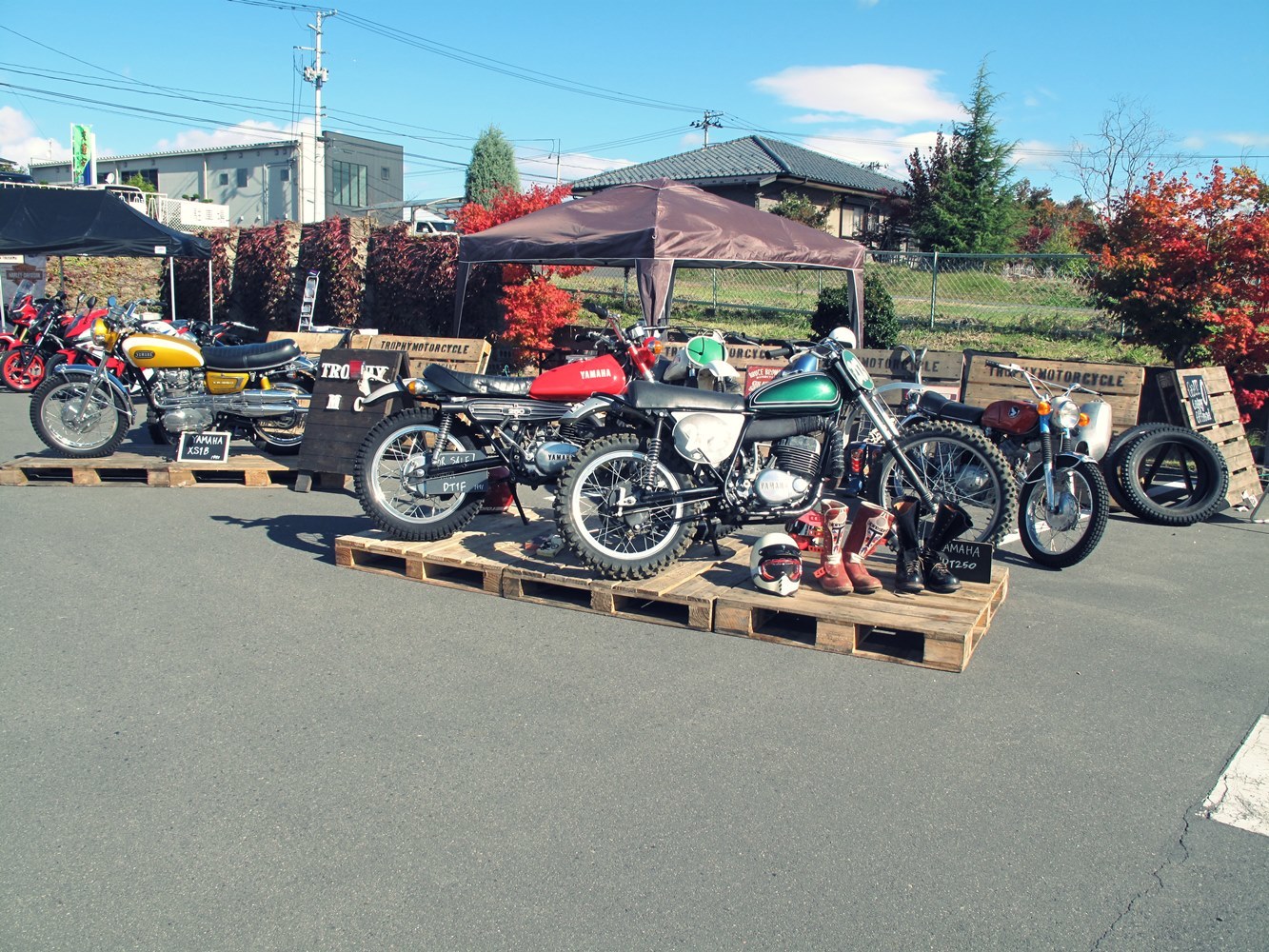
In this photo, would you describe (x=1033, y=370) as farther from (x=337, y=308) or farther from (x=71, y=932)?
(x=337, y=308)

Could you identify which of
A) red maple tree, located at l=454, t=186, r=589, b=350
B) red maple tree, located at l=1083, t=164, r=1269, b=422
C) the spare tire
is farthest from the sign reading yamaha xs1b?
red maple tree, located at l=1083, t=164, r=1269, b=422

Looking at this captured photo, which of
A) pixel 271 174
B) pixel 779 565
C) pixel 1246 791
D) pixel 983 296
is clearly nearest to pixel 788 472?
pixel 779 565

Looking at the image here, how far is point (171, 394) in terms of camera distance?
9.28m

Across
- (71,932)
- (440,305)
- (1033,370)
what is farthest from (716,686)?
(440,305)

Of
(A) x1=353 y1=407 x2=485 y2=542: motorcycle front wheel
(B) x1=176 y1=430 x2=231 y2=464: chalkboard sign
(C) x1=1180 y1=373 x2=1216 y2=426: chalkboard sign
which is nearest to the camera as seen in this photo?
(A) x1=353 y1=407 x2=485 y2=542: motorcycle front wheel

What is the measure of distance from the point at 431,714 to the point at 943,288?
1623 cm

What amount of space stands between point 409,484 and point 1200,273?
8517mm

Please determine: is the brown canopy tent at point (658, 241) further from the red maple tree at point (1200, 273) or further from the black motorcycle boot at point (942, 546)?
the black motorcycle boot at point (942, 546)

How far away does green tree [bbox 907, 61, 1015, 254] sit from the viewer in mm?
26734

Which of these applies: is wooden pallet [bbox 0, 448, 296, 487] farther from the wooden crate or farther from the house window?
the house window

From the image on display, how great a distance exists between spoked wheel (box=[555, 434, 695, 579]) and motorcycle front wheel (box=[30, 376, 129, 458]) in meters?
5.80

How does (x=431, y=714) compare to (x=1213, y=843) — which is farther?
(x=431, y=714)

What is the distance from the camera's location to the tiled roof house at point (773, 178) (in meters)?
29.4

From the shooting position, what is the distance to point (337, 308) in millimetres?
18953
